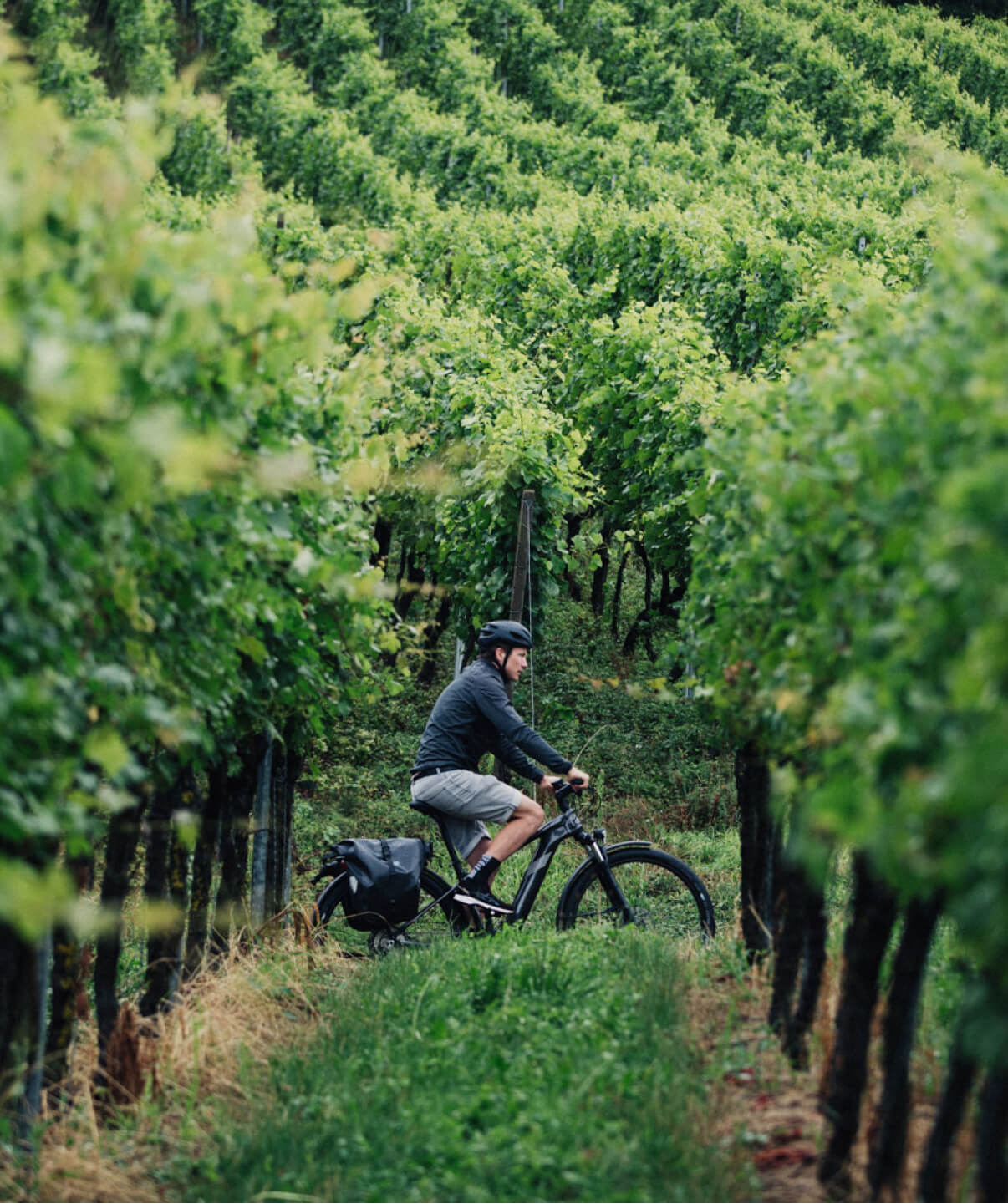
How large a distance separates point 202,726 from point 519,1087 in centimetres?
171

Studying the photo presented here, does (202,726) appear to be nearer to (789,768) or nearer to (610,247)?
(789,768)

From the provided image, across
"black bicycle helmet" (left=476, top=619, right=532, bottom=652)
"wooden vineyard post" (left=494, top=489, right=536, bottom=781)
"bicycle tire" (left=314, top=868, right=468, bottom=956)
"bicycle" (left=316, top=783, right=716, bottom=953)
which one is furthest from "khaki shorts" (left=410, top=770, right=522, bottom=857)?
"wooden vineyard post" (left=494, top=489, right=536, bottom=781)

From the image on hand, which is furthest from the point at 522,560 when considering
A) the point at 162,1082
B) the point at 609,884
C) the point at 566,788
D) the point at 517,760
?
the point at 162,1082

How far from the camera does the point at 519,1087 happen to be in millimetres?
4113

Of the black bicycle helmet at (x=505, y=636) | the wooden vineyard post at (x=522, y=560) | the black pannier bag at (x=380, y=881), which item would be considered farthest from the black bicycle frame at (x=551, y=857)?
the wooden vineyard post at (x=522, y=560)

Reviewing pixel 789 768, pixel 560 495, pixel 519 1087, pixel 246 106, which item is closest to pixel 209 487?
pixel 789 768

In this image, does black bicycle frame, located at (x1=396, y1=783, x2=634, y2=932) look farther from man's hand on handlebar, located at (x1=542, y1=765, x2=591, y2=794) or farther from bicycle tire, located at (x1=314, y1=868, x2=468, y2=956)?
bicycle tire, located at (x1=314, y1=868, x2=468, y2=956)

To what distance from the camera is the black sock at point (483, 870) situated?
6.38 metres

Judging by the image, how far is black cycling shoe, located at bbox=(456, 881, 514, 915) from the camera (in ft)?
21.1

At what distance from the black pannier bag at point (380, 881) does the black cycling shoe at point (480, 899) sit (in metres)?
0.23

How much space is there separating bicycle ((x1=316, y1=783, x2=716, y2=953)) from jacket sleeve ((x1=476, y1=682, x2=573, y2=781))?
0.17m

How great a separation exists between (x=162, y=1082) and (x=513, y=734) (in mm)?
2644

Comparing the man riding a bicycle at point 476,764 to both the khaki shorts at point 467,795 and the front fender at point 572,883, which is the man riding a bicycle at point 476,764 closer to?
the khaki shorts at point 467,795

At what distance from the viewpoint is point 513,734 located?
640cm
